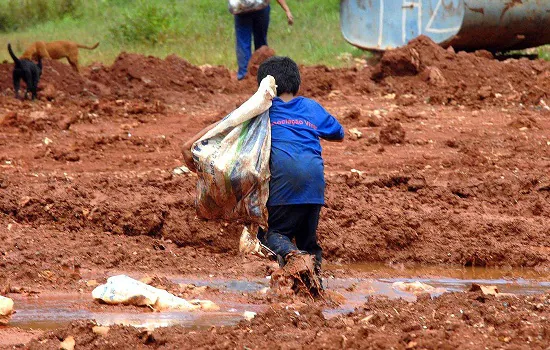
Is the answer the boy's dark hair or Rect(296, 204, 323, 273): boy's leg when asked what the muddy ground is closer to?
Rect(296, 204, 323, 273): boy's leg

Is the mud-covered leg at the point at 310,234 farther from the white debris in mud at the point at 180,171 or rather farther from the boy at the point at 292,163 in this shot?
the white debris in mud at the point at 180,171

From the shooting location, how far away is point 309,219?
5574 millimetres

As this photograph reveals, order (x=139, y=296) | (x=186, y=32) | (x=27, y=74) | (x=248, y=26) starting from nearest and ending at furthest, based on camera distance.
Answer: (x=139, y=296), (x=27, y=74), (x=248, y=26), (x=186, y=32)

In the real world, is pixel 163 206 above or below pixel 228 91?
above

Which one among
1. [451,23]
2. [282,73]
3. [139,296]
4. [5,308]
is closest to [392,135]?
[282,73]

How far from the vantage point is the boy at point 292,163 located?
5.40 meters

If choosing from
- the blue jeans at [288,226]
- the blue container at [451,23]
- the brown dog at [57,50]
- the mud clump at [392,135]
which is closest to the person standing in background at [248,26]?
the brown dog at [57,50]

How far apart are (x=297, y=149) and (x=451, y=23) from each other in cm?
1114

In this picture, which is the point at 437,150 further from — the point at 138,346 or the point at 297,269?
the point at 138,346

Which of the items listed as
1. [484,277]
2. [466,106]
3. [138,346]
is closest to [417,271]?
[484,277]

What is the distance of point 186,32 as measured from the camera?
69.6ft

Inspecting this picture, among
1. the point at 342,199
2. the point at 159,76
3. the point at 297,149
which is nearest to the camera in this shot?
the point at 297,149

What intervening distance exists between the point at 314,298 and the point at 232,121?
1.01 metres

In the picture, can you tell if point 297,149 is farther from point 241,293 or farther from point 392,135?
point 392,135
